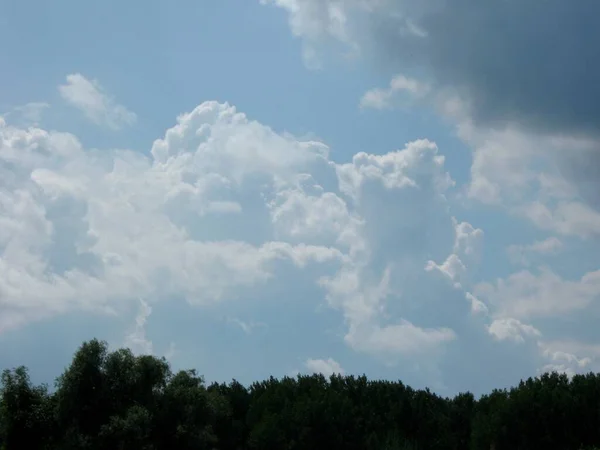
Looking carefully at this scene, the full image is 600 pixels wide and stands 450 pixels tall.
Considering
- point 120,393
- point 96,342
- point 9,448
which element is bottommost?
point 9,448

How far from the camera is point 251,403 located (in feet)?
273

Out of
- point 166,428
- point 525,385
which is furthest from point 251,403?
point 525,385

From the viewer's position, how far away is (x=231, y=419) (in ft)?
263

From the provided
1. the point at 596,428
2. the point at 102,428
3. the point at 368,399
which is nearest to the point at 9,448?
the point at 102,428

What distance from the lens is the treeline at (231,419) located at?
59875 mm

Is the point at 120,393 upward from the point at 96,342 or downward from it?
downward

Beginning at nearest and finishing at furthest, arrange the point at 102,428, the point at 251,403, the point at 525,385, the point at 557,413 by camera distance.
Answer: the point at 102,428 → the point at 557,413 → the point at 525,385 → the point at 251,403

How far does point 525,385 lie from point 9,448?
4286 centimetres

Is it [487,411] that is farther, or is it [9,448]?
[487,411]

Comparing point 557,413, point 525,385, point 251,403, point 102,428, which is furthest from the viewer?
point 251,403

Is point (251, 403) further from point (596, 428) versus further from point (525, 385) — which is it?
point (596, 428)

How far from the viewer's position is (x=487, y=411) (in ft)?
241

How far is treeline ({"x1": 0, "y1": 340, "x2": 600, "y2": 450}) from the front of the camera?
2357 inches

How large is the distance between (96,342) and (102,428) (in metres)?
6.68
